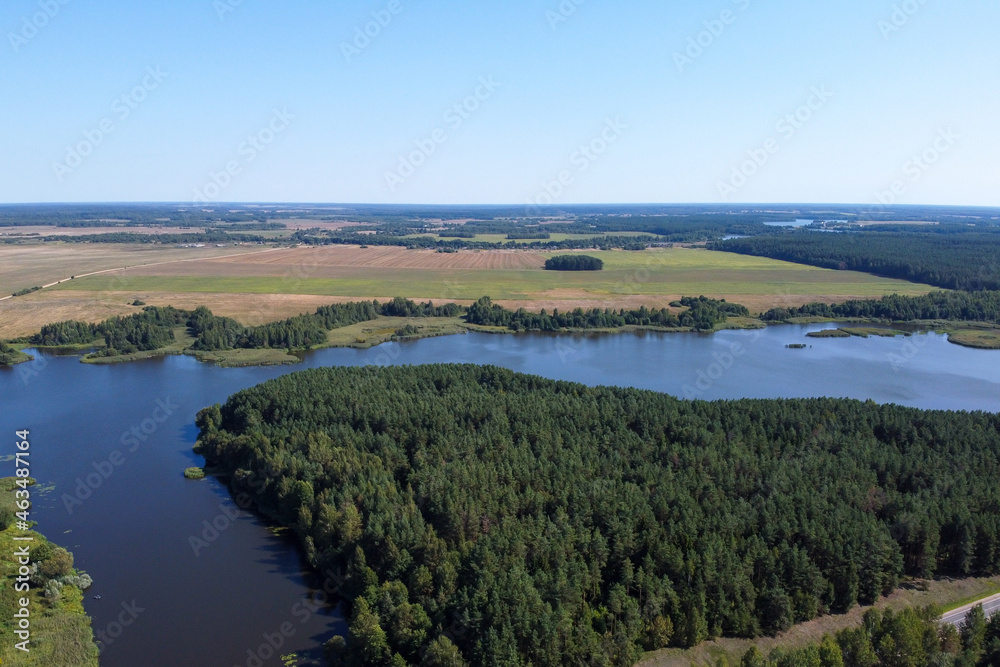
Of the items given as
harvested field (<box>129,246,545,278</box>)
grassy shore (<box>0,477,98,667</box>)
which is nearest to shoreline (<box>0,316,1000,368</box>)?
grassy shore (<box>0,477,98,667</box>)

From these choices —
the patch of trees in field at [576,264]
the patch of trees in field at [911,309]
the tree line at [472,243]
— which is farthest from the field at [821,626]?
the tree line at [472,243]

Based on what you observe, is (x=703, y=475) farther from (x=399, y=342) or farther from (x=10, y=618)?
(x=399, y=342)

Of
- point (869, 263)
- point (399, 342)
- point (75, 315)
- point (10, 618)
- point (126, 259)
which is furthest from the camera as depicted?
point (126, 259)

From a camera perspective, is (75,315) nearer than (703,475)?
No

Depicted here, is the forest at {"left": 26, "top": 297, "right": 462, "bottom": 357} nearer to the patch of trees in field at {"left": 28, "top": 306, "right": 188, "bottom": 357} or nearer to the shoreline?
the patch of trees in field at {"left": 28, "top": 306, "right": 188, "bottom": 357}

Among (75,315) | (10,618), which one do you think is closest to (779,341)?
(10,618)
